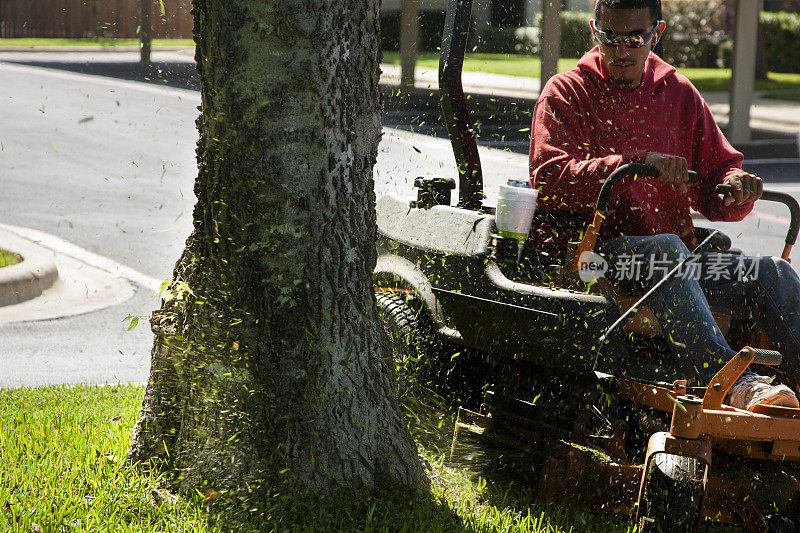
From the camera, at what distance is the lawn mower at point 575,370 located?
107 inches

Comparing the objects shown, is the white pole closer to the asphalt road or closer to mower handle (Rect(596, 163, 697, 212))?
the asphalt road

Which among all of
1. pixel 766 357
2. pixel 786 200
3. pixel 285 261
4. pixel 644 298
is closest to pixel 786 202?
pixel 786 200

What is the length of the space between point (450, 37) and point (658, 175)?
0.96 m

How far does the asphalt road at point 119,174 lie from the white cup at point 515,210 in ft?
3.04

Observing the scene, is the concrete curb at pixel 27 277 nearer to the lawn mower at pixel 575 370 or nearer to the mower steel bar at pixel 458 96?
the lawn mower at pixel 575 370

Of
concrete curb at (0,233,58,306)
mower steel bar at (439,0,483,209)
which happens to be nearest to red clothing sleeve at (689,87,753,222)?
mower steel bar at (439,0,483,209)

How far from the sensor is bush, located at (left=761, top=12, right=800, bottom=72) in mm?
28678

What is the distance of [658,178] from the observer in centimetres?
319

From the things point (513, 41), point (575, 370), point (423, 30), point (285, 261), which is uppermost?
point (513, 41)

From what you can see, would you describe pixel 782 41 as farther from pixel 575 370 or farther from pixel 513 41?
pixel 575 370

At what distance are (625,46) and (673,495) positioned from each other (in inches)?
63.8

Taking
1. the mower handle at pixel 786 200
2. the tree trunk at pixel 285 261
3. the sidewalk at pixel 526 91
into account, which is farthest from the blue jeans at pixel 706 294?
the sidewalk at pixel 526 91

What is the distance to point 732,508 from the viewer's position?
2871 millimetres

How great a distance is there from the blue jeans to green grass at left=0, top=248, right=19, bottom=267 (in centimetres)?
418
